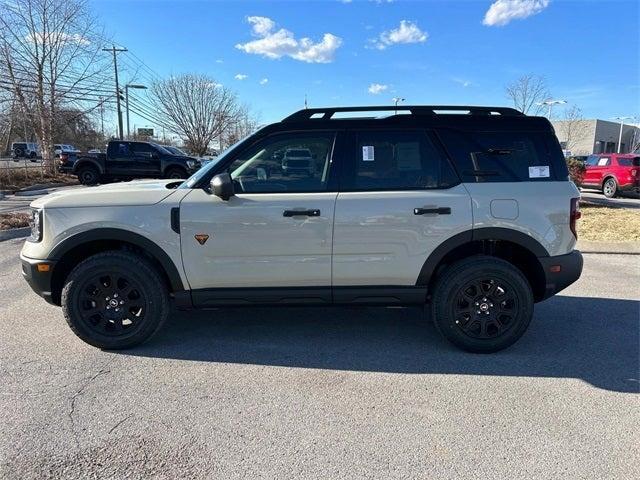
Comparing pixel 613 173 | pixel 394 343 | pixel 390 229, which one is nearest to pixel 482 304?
pixel 394 343

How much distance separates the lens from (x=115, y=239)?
3719 millimetres

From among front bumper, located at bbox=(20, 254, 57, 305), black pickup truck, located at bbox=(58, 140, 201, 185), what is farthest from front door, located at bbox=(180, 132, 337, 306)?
black pickup truck, located at bbox=(58, 140, 201, 185)

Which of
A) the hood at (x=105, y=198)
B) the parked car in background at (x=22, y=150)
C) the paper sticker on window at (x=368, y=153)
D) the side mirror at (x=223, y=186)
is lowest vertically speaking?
the hood at (x=105, y=198)

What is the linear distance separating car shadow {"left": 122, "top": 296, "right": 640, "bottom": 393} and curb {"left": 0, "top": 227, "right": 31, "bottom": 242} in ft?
18.3

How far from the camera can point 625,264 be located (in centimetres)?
714

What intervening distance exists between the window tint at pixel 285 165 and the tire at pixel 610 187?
1771 centimetres

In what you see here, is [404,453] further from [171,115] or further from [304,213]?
[171,115]

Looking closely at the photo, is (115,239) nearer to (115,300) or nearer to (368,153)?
(115,300)

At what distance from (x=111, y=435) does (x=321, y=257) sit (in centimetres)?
188

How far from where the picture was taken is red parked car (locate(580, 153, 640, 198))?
17.2 meters

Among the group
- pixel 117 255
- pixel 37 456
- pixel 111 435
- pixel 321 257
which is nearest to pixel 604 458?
pixel 321 257

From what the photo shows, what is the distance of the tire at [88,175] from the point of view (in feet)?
65.2

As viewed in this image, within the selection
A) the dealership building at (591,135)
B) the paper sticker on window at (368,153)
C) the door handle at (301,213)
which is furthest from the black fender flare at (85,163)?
the dealership building at (591,135)

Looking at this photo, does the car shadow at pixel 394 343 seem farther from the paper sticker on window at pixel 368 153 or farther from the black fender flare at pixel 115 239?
the paper sticker on window at pixel 368 153
